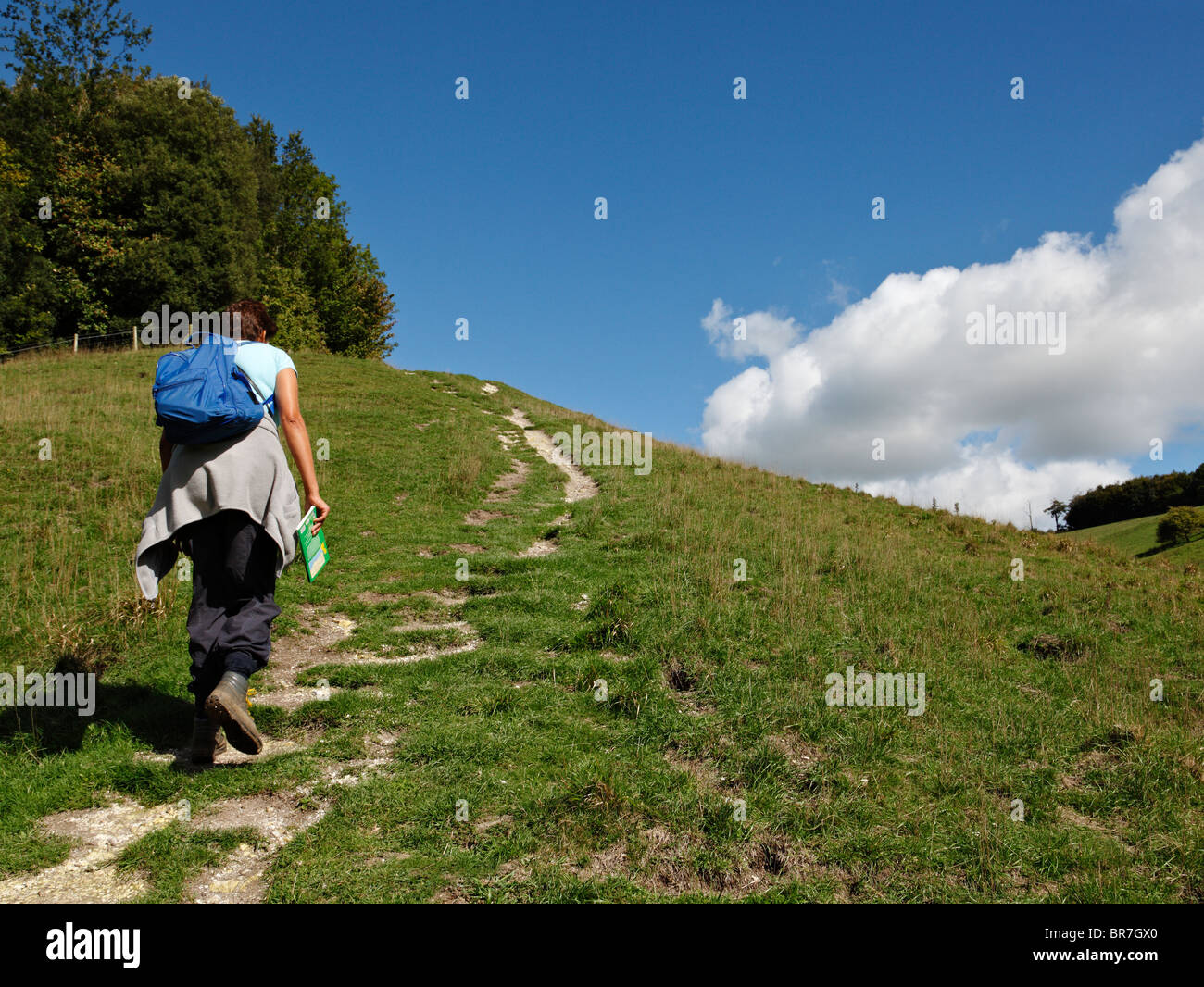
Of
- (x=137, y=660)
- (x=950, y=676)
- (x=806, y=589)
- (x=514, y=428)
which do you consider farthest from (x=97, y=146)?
(x=950, y=676)

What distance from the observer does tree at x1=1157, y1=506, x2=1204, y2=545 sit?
110ft

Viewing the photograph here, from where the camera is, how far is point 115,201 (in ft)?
121

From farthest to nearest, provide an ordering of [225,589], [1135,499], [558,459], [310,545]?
[1135,499]
[558,459]
[310,545]
[225,589]

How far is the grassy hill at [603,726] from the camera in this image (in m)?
4.11

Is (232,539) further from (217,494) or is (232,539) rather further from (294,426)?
(294,426)

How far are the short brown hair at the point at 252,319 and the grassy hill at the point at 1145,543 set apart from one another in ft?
64.5


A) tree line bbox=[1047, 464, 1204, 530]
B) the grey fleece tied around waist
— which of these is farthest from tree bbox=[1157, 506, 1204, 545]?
the grey fleece tied around waist

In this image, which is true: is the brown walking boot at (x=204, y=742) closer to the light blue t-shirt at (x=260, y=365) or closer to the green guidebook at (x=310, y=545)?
the green guidebook at (x=310, y=545)

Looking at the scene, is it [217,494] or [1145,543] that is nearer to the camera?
[217,494]

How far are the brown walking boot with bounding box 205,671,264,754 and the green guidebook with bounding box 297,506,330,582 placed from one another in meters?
0.80

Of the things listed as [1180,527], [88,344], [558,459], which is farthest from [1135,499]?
[88,344]

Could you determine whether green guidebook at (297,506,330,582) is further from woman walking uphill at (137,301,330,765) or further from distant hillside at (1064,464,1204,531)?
distant hillside at (1064,464,1204,531)

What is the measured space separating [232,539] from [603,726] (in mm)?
3388
